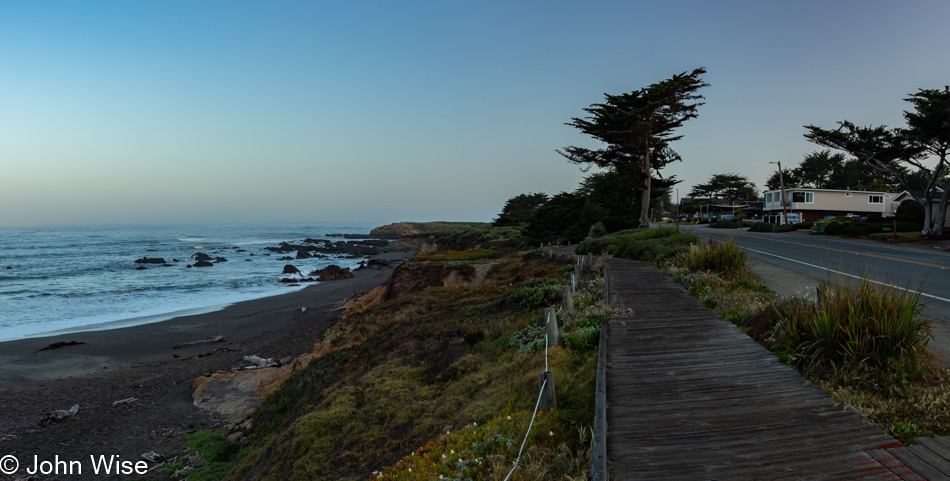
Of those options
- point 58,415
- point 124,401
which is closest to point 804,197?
point 124,401

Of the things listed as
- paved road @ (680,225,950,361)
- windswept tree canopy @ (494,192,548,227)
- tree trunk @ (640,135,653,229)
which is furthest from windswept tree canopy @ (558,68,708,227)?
windswept tree canopy @ (494,192,548,227)

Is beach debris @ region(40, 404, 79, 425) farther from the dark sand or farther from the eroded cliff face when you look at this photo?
the eroded cliff face

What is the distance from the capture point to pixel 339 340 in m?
15.3

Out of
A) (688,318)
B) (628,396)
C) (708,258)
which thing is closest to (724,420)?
(628,396)

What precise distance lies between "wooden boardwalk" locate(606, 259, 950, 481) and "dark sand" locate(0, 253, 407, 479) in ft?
33.3

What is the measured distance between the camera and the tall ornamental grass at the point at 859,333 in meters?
5.81

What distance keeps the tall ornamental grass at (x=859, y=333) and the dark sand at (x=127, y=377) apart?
11.9 meters

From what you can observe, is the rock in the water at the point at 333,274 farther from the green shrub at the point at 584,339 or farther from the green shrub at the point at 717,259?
the green shrub at the point at 584,339

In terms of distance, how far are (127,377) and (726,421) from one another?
58.4 feet

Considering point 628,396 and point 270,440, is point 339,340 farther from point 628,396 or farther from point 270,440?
point 628,396

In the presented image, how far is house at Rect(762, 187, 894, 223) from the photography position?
202 ft

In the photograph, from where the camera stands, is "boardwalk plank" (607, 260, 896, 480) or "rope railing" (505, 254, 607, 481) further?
"rope railing" (505, 254, 607, 481)

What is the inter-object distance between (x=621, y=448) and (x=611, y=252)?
1798 centimetres

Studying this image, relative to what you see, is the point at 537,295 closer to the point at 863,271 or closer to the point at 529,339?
the point at 529,339
